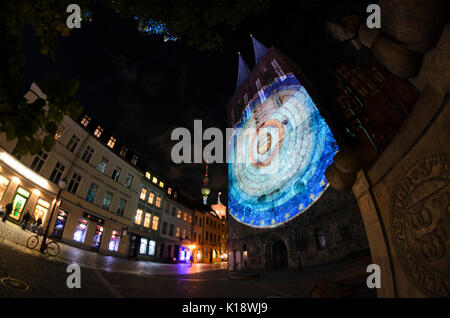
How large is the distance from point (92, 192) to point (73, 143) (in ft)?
18.8

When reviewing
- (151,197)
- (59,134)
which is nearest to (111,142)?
(59,134)

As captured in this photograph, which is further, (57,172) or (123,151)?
(123,151)

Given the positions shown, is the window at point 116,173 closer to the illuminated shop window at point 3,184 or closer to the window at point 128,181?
the window at point 128,181

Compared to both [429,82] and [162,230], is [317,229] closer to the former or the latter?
[429,82]

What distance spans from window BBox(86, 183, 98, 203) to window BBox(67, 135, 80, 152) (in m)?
4.50

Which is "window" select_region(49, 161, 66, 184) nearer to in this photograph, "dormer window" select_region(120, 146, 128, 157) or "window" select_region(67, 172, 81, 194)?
"window" select_region(67, 172, 81, 194)

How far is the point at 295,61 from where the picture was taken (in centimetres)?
455

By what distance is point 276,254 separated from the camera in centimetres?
1948

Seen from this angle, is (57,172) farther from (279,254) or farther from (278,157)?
(279,254)

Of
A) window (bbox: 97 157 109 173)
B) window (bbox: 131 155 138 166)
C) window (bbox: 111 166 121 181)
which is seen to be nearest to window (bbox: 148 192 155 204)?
window (bbox: 131 155 138 166)

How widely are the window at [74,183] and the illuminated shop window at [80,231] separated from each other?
127 inches

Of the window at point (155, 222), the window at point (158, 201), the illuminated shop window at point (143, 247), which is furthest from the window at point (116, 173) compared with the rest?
the illuminated shop window at point (143, 247)

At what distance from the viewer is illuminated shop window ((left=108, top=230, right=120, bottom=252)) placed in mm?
22323

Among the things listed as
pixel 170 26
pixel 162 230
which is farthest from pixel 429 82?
pixel 162 230
